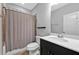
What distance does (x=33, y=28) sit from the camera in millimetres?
1240

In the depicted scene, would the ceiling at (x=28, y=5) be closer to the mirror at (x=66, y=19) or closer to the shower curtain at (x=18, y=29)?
the shower curtain at (x=18, y=29)

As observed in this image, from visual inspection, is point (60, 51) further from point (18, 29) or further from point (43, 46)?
point (18, 29)

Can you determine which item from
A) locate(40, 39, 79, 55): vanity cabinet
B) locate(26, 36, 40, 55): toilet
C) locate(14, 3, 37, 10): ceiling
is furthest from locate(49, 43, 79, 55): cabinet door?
locate(14, 3, 37, 10): ceiling

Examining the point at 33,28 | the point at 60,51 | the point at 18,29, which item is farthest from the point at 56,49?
the point at 18,29

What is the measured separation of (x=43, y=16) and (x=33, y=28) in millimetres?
326

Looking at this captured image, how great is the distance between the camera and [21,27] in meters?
1.16

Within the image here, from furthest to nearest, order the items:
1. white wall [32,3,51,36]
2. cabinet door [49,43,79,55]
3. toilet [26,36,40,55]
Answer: white wall [32,3,51,36] → toilet [26,36,40,55] → cabinet door [49,43,79,55]

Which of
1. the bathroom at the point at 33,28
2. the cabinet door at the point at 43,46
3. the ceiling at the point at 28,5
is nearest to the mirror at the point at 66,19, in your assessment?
the bathroom at the point at 33,28

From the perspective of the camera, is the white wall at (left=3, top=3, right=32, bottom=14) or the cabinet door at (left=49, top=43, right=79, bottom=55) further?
the white wall at (left=3, top=3, right=32, bottom=14)

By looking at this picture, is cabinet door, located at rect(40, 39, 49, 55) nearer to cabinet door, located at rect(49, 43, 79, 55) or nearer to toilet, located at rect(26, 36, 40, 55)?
toilet, located at rect(26, 36, 40, 55)

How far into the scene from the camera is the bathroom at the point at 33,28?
105cm

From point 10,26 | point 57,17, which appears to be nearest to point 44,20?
point 57,17

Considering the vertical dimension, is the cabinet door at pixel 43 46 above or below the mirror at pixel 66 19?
below

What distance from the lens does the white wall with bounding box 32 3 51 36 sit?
4.16ft
